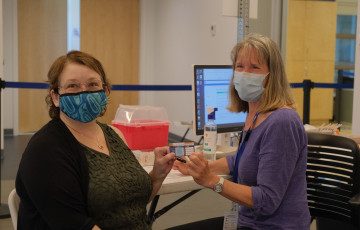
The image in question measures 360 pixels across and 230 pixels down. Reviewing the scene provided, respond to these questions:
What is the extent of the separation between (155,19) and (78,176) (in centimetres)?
757

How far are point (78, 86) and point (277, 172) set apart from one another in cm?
73

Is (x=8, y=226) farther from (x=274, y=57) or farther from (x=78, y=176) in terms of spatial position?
(x=274, y=57)

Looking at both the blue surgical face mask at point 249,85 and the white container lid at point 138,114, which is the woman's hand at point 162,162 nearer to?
the blue surgical face mask at point 249,85

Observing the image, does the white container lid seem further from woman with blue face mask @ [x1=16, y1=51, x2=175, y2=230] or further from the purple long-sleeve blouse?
the purple long-sleeve blouse

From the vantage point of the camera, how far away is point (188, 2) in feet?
22.7

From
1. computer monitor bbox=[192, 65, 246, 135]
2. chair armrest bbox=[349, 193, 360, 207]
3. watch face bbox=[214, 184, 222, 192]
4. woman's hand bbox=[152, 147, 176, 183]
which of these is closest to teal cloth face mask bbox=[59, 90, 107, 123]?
woman's hand bbox=[152, 147, 176, 183]

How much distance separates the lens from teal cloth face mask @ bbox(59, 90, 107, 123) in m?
1.46

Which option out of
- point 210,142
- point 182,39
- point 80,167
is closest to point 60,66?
point 80,167

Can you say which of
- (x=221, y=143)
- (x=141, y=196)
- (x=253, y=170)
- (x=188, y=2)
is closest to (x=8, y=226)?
(x=221, y=143)

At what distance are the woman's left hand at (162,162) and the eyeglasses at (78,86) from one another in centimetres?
34

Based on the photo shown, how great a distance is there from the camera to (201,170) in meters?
1.51

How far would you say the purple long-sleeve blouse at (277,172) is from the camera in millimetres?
1485

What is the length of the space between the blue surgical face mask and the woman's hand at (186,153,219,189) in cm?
34

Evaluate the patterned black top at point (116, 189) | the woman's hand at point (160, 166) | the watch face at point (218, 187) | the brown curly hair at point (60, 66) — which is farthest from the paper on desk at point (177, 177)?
the brown curly hair at point (60, 66)
